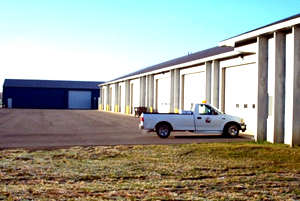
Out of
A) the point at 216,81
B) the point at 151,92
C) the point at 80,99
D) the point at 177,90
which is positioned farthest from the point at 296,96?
the point at 80,99

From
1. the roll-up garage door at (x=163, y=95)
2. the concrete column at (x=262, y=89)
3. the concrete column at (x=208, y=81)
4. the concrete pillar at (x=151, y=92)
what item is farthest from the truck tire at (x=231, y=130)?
the concrete pillar at (x=151, y=92)

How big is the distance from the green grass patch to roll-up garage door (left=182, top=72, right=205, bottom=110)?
49.5 feet

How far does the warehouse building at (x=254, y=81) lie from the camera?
54.1 ft

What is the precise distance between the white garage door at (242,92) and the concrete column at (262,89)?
3.08 m

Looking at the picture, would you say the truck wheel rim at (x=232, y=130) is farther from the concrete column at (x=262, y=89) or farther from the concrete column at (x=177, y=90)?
the concrete column at (x=177, y=90)

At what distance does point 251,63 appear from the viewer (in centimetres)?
2289

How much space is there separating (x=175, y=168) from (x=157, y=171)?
0.67m

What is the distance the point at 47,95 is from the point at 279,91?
271 ft

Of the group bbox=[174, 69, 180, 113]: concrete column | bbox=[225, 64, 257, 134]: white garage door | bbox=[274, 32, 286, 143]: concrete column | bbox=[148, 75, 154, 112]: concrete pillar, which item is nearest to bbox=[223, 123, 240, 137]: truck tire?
bbox=[225, 64, 257, 134]: white garage door

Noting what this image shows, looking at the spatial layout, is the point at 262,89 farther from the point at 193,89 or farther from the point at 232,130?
the point at 193,89

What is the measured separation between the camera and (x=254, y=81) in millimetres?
22406

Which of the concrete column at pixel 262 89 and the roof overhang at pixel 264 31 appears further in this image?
the concrete column at pixel 262 89

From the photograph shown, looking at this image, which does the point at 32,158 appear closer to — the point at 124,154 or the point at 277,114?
the point at 124,154

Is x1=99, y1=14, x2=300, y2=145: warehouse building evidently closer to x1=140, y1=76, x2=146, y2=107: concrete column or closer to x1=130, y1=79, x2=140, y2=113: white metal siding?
x1=140, y1=76, x2=146, y2=107: concrete column
